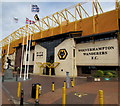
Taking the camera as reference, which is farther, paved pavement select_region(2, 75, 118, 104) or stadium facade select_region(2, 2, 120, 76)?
stadium facade select_region(2, 2, 120, 76)

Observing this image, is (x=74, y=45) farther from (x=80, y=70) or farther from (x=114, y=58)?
(x=114, y=58)

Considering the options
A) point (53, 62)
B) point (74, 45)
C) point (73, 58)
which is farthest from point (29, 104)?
point (53, 62)

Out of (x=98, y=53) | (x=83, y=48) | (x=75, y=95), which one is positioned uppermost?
(x=83, y=48)

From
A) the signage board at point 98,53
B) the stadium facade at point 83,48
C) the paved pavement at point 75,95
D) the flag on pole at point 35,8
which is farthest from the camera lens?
the stadium facade at point 83,48

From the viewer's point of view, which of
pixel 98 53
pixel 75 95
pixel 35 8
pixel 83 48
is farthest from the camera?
pixel 83 48

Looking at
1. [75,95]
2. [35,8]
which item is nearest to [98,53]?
[35,8]

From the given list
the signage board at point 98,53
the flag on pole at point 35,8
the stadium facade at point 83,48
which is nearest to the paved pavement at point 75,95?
the stadium facade at point 83,48

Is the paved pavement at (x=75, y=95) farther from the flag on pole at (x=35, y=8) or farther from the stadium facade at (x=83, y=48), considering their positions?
the flag on pole at (x=35, y=8)

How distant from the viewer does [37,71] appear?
3469 cm

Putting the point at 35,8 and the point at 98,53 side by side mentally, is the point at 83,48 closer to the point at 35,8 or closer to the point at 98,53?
the point at 98,53

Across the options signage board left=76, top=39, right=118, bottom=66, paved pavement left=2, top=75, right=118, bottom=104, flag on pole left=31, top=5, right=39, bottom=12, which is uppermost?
flag on pole left=31, top=5, right=39, bottom=12

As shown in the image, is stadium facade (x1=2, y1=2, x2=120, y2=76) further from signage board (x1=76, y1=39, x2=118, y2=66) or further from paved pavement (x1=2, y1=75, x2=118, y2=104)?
paved pavement (x1=2, y1=75, x2=118, y2=104)

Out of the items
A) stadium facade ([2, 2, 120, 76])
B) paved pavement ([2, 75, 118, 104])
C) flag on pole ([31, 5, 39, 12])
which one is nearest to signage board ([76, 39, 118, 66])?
stadium facade ([2, 2, 120, 76])

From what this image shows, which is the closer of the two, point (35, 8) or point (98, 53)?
point (35, 8)
